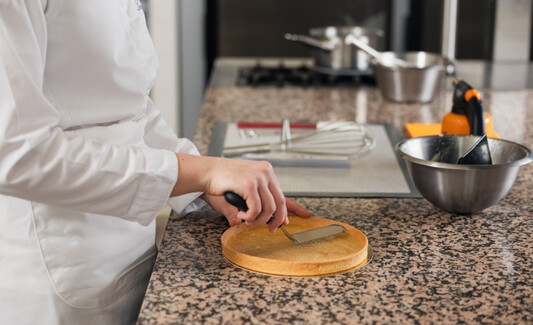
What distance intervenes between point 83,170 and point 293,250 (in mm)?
304

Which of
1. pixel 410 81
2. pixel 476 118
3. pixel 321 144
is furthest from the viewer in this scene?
pixel 410 81

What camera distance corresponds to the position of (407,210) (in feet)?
4.00

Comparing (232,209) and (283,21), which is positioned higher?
(283,21)

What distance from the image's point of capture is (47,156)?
879mm

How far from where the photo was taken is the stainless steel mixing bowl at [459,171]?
1.10 m

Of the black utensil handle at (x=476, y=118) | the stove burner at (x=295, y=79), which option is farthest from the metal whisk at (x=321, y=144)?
the stove burner at (x=295, y=79)

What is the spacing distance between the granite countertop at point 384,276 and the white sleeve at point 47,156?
116mm

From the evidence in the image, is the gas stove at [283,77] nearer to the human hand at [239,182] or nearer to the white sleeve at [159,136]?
the white sleeve at [159,136]

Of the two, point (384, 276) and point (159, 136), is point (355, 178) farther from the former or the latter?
point (384, 276)

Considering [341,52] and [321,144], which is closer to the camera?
[321,144]

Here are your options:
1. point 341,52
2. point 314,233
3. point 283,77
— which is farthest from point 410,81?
point 314,233

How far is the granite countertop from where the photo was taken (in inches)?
33.2

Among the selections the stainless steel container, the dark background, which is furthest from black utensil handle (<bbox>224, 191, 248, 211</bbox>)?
the dark background

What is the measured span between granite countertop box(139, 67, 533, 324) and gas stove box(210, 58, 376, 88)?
45.0 inches
